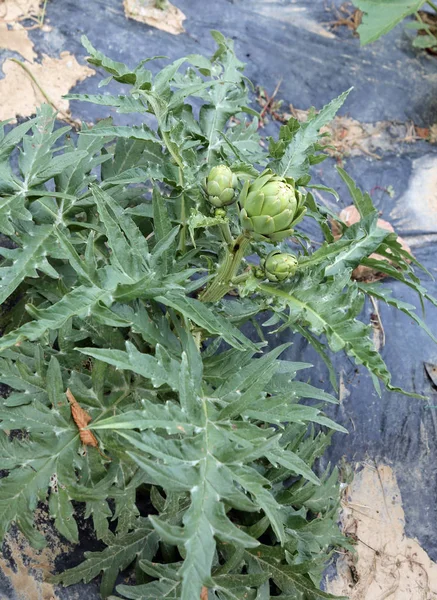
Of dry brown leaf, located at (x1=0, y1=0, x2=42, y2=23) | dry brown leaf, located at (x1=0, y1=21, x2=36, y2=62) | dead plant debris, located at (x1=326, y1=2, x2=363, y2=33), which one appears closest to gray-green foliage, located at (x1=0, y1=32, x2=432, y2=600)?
dry brown leaf, located at (x1=0, y1=21, x2=36, y2=62)

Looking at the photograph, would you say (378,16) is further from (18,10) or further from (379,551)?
(379,551)

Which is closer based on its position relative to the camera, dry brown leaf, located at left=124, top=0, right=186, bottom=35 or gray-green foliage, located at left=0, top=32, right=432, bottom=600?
gray-green foliage, located at left=0, top=32, right=432, bottom=600

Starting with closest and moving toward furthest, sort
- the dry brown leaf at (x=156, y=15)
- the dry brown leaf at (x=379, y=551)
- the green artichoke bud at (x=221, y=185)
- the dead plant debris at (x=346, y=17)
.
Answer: the green artichoke bud at (x=221, y=185), the dry brown leaf at (x=379, y=551), the dry brown leaf at (x=156, y=15), the dead plant debris at (x=346, y=17)

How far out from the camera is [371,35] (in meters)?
2.75

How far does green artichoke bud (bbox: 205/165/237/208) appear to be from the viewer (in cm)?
121

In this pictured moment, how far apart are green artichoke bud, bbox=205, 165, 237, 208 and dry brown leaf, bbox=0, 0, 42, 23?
1.66 metres

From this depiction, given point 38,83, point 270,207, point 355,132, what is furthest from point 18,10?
point 270,207

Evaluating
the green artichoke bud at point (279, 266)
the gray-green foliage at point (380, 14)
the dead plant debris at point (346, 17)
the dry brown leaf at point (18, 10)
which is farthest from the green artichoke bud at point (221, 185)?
the dead plant debris at point (346, 17)

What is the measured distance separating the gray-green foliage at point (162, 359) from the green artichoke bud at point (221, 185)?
5 centimetres

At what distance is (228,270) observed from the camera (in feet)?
4.40

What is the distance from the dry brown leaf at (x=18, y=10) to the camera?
235cm

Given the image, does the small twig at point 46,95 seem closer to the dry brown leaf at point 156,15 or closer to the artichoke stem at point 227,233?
the dry brown leaf at point 156,15

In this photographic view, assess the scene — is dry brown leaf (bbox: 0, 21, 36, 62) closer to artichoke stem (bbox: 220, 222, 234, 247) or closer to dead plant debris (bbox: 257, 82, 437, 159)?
dead plant debris (bbox: 257, 82, 437, 159)

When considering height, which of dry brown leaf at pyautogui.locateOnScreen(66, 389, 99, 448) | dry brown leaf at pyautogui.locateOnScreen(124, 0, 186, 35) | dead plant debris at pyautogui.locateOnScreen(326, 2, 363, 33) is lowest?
dry brown leaf at pyautogui.locateOnScreen(66, 389, 99, 448)
